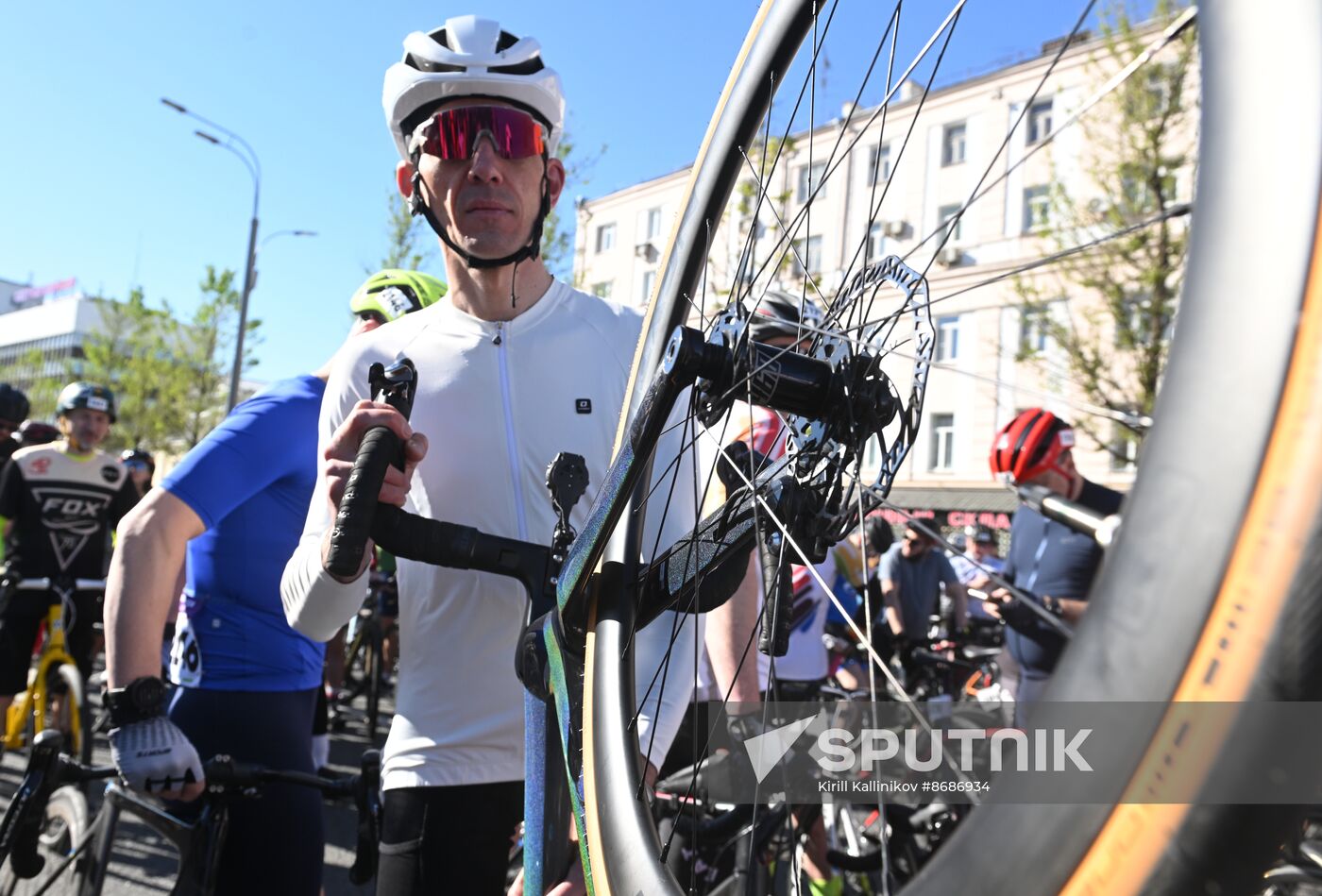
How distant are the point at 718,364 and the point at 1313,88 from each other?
2.20ft

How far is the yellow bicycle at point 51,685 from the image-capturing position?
5.18 meters

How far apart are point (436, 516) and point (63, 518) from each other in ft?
17.1

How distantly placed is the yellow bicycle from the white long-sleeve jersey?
425cm

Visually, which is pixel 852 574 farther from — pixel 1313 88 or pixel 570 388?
pixel 1313 88

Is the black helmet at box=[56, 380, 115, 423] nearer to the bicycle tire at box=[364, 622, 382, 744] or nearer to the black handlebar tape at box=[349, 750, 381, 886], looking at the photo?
the bicycle tire at box=[364, 622, 382, 744]

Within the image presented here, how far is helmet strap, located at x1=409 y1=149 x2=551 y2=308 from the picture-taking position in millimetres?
1871

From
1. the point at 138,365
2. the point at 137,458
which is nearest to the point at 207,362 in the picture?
the point at 138,365

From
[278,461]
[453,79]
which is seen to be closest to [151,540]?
[278,461]

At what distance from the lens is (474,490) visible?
1.76 m

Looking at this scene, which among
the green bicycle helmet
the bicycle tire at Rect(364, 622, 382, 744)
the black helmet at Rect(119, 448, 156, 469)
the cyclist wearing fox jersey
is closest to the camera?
the green bicycle helmet

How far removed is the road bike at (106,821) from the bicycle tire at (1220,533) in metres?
1.80

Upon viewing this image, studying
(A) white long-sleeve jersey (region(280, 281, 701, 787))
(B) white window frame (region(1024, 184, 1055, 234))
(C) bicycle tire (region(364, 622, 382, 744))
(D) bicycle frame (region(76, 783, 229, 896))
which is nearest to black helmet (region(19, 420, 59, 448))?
(C) bicycle tire (region(364, 622, 382, 744))

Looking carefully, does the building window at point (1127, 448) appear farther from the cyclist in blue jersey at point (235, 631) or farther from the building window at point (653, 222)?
the building window at point (653, 222)

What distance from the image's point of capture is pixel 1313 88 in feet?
1.43
